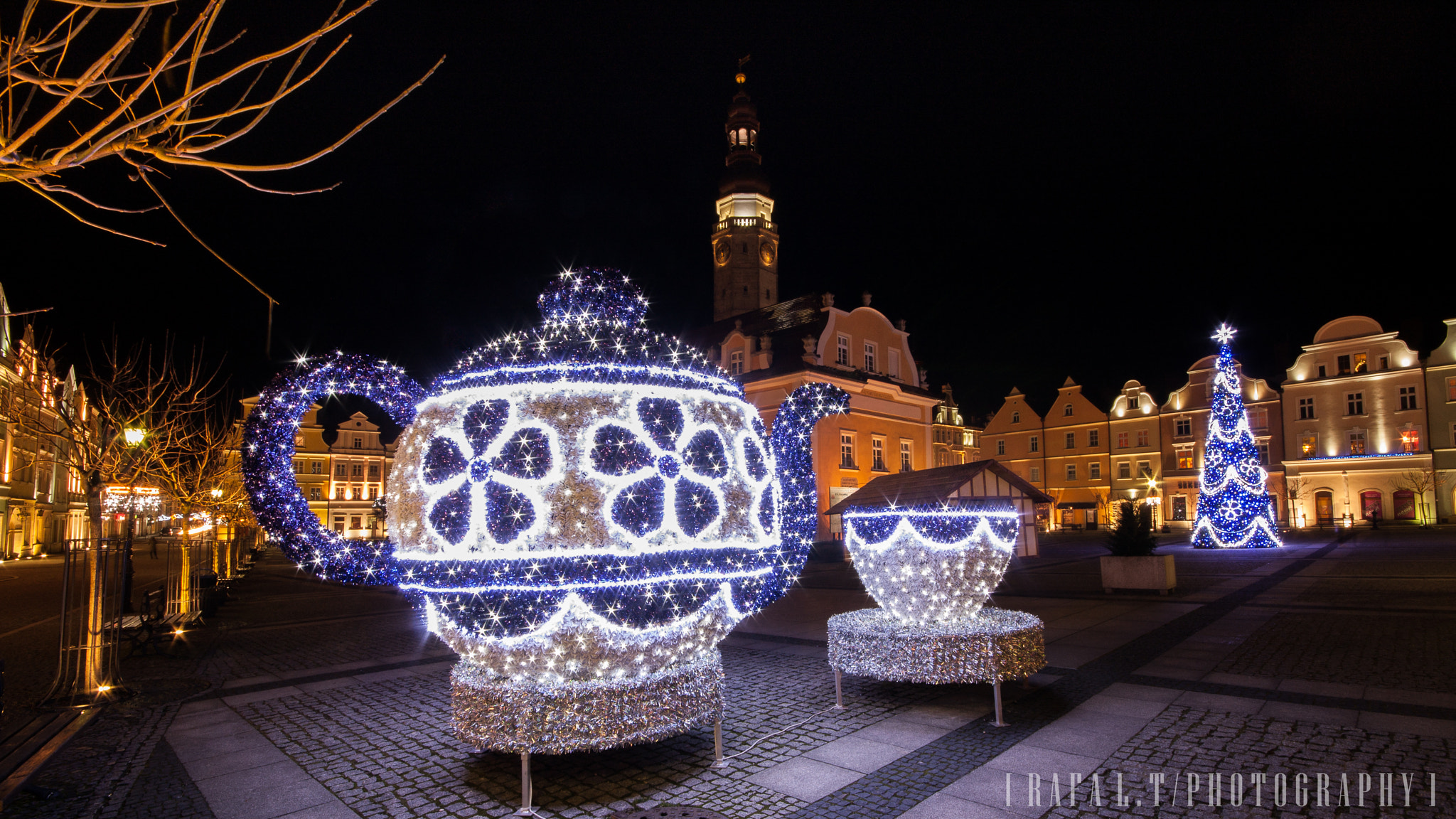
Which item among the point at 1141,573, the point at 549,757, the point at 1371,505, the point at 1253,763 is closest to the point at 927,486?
the point at 1141,573

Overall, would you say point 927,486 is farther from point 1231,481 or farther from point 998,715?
point 998,715

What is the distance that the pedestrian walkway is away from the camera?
380 centimetres

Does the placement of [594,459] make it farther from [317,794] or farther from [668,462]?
[317,794]

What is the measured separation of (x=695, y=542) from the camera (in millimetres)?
3879

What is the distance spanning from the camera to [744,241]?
46.6 metres

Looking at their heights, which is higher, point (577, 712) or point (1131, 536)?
point (577, 712)

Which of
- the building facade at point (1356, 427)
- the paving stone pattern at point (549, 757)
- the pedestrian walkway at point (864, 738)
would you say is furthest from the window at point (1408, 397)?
the paving stone pattern at point (549, 757)

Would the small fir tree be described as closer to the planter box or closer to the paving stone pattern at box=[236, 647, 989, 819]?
the planter box

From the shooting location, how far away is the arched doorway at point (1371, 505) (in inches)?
1486

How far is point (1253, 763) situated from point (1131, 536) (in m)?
10.0

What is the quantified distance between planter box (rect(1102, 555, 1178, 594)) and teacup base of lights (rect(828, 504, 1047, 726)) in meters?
7.73

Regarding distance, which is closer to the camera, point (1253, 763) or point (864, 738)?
point (1253, 763)

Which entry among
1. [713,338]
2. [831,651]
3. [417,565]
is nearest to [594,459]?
[417,565]

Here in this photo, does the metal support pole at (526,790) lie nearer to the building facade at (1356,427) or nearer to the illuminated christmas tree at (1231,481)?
the illuminated christmas tree at (1231,481)
